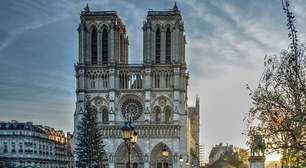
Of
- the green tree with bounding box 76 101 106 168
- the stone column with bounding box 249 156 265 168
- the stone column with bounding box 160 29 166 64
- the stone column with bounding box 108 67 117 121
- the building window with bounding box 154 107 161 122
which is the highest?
the stone column with bounding box 160 29 166 64

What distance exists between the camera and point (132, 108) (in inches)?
4119

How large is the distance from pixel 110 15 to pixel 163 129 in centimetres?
1965

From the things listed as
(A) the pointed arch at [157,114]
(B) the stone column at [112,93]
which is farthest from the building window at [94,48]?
(A) the pointed arch at [157,114]

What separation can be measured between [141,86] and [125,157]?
11.2 m

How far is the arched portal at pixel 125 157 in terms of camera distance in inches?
4035

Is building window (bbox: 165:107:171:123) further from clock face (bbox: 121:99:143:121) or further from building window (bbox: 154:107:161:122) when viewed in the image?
clock face (bbox: 121:99:143:121)

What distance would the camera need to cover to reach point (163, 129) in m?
102

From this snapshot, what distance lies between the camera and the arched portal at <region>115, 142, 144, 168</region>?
336 feet

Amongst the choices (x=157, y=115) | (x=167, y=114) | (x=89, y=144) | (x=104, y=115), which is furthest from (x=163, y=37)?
(x=89, y=144)

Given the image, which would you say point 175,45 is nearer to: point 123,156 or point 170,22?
point 170,22

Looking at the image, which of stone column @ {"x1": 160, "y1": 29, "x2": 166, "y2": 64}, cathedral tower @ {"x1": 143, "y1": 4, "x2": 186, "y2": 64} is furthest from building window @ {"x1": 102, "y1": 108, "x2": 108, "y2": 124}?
stone column @ {"x1": 160, "y1": 29, "x2": 166, "y2": 64}

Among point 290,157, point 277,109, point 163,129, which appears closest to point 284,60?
point 277,109

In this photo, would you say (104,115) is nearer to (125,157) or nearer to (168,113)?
(125,157)

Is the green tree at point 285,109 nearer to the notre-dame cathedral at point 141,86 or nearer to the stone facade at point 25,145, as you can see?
the notre-dame cathedral at point 141,86
